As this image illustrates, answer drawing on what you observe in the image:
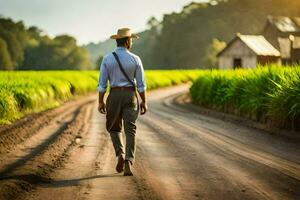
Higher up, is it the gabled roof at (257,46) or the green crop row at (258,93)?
the gabled roof at (257,46)

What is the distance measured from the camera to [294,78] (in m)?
15.6

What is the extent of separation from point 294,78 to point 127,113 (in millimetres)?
8467

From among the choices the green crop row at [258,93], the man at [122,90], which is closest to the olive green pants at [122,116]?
the man at [122,90]

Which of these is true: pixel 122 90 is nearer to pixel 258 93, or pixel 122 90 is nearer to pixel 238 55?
pixel 258 93

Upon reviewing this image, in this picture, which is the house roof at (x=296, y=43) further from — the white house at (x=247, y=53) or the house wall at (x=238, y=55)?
the house wall at (x=238, y=55)

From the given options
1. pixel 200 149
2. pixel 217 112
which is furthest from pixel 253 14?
pixel 200 149

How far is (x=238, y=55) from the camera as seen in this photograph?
6231cm

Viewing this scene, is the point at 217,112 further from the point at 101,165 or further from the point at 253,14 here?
the point at 253,14

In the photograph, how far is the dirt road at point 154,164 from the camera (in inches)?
278

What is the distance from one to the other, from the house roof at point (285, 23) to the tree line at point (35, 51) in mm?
44016

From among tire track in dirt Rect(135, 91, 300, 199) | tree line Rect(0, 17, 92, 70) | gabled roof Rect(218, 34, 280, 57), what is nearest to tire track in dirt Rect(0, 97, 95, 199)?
tire track in dirt Rect(135, 91, 300, 199)

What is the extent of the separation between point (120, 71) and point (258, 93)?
10.3 meters

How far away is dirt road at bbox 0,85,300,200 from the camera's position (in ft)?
23.2

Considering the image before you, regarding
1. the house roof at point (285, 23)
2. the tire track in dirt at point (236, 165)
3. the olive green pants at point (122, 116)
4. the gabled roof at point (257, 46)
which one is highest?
the house roof at point (285, 23)
